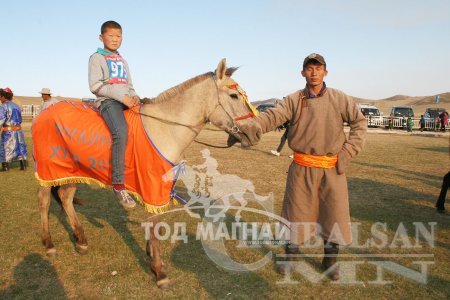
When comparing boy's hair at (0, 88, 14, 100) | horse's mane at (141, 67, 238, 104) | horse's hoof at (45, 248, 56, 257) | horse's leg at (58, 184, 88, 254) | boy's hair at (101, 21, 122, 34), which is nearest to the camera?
horse's mane at (141, 67, 238, 104)

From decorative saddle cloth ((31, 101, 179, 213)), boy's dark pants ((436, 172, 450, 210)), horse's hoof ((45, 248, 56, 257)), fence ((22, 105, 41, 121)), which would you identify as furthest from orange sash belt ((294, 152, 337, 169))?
fence ((22, 105, 41, 121))

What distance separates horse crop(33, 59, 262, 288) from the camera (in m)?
3.79

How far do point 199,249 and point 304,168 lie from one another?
199 cm

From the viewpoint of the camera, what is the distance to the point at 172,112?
13.0ft

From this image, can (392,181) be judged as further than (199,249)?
A: Yes

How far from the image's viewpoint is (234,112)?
3807 millimetres

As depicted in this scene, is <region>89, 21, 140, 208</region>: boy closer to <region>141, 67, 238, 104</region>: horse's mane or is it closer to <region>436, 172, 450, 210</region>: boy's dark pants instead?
<region>141, 67, 238, 104</region>: horse's mane

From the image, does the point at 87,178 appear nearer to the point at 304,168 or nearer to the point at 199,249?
the point at 199,249

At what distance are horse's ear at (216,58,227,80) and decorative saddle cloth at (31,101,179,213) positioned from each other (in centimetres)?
110

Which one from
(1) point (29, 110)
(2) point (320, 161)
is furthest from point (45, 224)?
(1) point (29, 110)

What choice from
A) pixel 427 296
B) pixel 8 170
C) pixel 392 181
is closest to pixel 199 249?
pixel 427 296

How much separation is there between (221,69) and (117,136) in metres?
1.43

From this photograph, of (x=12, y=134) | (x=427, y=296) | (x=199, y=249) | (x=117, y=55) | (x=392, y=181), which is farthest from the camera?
(x=12, y=134)

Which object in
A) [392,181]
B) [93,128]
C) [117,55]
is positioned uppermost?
[117,55]
